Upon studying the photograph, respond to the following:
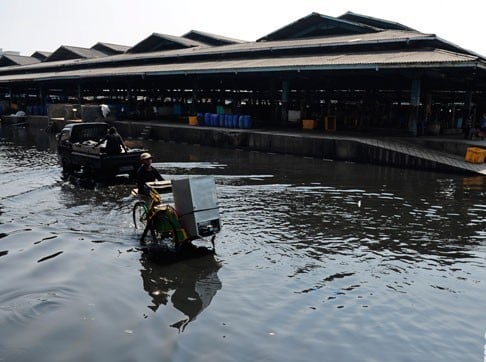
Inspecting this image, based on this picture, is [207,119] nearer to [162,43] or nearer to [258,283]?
[162,43]

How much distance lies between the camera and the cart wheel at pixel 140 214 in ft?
31.8

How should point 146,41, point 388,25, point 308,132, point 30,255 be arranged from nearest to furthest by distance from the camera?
point 30,255
point 308,132
point 388,25
point 146,41

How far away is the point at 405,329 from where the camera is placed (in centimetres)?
587

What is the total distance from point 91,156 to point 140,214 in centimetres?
589

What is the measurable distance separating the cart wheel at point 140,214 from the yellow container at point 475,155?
14.2 m

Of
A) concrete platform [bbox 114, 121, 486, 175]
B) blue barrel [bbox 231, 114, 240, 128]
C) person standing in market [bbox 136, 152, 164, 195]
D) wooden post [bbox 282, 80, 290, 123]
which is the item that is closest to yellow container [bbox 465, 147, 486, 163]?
concrete platform [bbox 114, 121, 486, 175]

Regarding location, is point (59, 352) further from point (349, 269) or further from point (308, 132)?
point (308, 132)

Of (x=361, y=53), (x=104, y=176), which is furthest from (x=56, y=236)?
(x=361, y=53)

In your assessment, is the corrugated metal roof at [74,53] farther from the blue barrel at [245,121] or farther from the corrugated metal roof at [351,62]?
the blue barrel at [245,121]

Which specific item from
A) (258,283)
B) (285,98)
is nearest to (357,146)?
(285,98)

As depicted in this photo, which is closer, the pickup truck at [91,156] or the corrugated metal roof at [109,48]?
the pickup truck at [91,156]

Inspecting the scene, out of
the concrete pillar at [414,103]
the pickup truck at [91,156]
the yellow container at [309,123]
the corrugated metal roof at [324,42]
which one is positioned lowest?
the pickup truck at [91,156]

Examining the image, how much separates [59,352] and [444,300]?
5468mm

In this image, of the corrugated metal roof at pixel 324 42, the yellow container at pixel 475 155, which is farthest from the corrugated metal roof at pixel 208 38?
the yellow container at pixel 475 155
